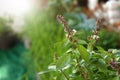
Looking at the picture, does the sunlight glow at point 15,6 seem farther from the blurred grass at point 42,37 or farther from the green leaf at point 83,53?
the green leaf at point 83,53

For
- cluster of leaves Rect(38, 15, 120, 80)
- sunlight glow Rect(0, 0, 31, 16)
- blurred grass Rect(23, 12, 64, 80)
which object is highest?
sunlight glow Rect(0, 0, 31, 16)

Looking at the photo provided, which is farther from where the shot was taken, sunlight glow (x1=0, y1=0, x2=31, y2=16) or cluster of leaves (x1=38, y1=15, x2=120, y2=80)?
sunlight glow (x1=0, y1=0, x2=31, y2=16)

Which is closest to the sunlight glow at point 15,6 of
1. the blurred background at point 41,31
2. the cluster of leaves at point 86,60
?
the blurred background at point 41,31

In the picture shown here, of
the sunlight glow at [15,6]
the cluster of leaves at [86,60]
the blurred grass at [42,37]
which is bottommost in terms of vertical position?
the cluster of leaves at [86,60]

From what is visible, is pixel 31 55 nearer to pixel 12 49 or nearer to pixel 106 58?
pixel 12 49

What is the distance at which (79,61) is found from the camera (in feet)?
2.38

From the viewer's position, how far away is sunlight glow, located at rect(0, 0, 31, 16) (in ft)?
9.14

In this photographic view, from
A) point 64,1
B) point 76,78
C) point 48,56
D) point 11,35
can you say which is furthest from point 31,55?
point 76,78

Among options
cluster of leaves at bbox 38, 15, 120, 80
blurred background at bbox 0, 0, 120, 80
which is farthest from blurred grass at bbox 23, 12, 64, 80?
cluster of leaves at bbox 38, 15, 120, 80

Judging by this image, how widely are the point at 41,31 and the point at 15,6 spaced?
3.68ft

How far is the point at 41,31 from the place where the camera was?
6.15 feet

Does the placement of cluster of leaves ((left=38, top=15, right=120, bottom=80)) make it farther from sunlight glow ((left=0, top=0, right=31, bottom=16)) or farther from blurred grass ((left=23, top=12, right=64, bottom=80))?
sunlight glow ((left=0, top=0, right=31, bottom=16))

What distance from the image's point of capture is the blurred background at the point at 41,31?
149 cm

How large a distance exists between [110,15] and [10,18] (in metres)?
0.74
